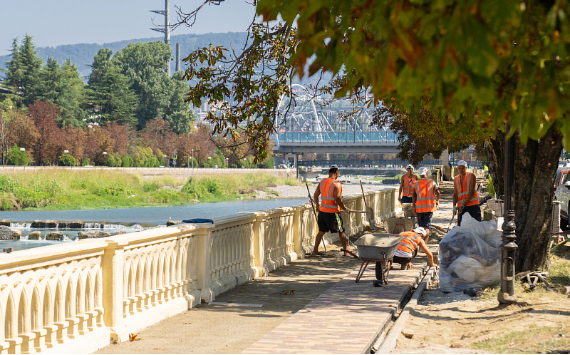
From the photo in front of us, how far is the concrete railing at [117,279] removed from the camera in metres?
5.45

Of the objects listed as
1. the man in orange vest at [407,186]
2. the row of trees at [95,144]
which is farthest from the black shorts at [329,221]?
the row of trees at [95,144]

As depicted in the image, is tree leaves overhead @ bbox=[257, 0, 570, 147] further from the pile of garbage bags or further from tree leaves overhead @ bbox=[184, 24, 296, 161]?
tree leaves overhead @ bbox=[184, 24, 296, 161]

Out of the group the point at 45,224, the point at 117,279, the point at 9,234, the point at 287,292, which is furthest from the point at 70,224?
the point at 117,279

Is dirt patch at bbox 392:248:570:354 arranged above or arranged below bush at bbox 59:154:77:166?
below

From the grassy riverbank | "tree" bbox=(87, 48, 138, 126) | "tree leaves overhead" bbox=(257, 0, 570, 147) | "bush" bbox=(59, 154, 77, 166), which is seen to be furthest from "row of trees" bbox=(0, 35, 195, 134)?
"tree leaves overhead" bbox=(257, 0, 570, 147)

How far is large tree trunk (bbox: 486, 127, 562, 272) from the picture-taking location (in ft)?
32.5

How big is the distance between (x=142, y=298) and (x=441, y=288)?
4.64m

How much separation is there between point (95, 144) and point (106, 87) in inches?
960

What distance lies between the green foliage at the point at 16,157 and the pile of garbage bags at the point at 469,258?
76.5 metres

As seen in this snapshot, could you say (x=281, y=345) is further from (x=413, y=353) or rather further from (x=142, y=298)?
(x=142, y=298)

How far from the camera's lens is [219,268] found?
386 inches

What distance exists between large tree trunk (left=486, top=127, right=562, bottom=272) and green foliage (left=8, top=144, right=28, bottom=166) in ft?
252

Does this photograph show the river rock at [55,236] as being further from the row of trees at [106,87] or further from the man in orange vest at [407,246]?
the row of trees at [106,87]

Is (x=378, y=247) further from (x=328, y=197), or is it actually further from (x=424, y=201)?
(x=424, y=201)
